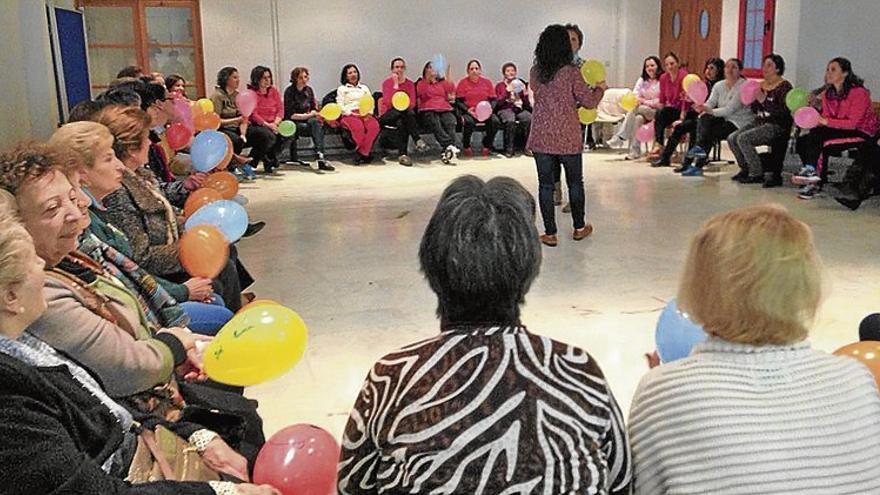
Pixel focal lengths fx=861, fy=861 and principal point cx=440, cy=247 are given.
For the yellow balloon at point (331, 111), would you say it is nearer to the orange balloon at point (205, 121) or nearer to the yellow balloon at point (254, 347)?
the orange balloon at point (205, 121)

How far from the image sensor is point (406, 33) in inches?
452

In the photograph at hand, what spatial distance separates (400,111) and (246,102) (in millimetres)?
2062

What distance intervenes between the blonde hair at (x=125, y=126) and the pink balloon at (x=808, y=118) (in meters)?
6.17

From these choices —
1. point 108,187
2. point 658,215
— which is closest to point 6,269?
point 108,187

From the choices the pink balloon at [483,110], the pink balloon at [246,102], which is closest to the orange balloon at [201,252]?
the pink balloon at [246,102]

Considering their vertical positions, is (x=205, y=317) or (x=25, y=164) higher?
(x=25, y=164)

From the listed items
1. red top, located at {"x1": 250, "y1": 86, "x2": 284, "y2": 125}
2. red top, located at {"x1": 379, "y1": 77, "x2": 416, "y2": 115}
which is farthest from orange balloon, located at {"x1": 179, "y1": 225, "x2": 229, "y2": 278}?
red top, located at {"x1": 379, "y1": 77, "x2": 416, "y2": 115}

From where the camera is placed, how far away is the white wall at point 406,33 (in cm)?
1098

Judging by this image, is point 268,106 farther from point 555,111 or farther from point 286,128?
point 555,111

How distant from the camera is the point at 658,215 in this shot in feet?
22.3

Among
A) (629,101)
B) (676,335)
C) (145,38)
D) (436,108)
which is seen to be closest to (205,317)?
(676,335)

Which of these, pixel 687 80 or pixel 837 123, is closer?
pixel 837 123

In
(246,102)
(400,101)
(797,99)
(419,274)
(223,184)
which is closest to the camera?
(419,274)

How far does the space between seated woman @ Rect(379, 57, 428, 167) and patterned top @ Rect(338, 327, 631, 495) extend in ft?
29.9
